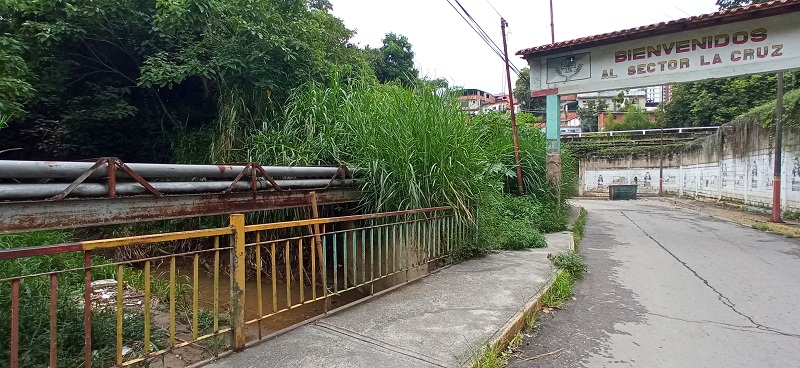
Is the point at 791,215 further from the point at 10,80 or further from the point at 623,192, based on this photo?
the point at 10,80

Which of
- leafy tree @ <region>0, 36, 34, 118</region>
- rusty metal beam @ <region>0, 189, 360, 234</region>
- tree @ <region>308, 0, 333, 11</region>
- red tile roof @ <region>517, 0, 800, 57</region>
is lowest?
rusty metal beam @ <region>0, 189, 360, 234</region>

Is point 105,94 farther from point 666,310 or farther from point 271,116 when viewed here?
point 666,310

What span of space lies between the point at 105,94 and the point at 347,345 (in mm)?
8026

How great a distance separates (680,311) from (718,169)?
20.2 metres

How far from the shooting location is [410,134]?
5.59 meters

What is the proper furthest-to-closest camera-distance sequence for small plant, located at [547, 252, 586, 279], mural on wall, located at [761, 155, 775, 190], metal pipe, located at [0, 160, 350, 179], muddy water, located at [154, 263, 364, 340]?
mural on wall, located at [761, 155, 775, 190] → small plant, located at [547, 252, 586, 279] → muddy water, located at [154, 263, 364, 340] → metal pipe, located at [0, 160, 350, 179]

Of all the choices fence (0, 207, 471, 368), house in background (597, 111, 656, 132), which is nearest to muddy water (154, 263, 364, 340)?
fence (0, 207, 471, 368)

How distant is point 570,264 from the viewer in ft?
20.6

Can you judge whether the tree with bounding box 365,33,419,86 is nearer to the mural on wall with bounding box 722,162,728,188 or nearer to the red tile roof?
the red tile roof

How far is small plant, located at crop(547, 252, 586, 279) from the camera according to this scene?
6172 mm

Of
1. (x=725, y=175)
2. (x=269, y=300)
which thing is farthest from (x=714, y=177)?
(x=269, y=300)

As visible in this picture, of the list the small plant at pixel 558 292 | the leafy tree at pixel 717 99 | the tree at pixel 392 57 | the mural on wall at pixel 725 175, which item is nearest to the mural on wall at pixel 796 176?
the mural on wall at pixel 725 175

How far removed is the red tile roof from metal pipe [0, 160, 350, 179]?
8905 millimetres

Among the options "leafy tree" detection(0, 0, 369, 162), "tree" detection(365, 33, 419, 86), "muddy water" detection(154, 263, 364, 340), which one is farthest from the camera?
"tree" detection(365, 33, 419, 86)
